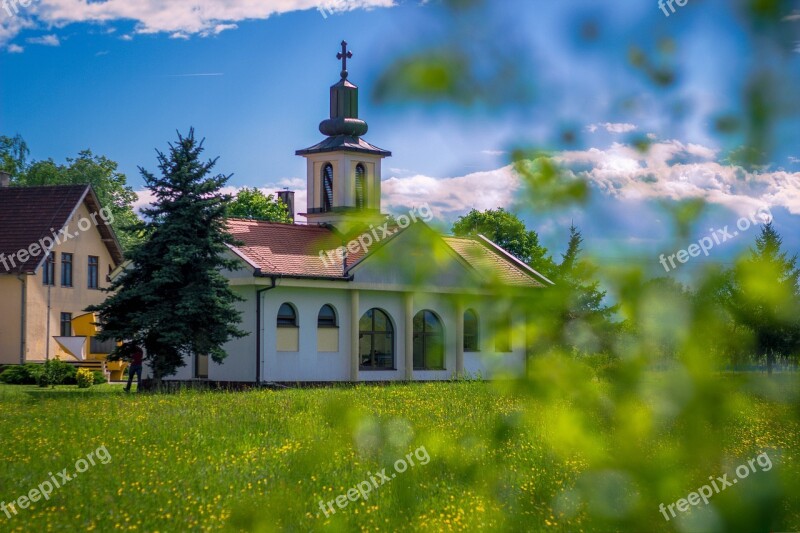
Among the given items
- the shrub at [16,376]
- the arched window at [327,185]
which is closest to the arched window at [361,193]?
the arched window at [327,185]

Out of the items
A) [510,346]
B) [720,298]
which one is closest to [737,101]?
[720,298]

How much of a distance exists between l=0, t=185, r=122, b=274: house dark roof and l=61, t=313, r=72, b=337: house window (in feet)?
13.2

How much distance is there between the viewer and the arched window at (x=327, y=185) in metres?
38.5

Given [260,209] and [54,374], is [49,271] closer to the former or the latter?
[54,374]

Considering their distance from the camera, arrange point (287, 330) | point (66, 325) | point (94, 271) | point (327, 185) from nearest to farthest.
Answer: point (287, 330)
point (327, 185)
point (66, 325)
point (94, 271)

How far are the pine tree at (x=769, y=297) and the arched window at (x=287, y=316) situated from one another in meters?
31.0

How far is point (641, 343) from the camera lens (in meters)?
2.23

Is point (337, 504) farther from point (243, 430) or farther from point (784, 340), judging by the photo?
point (784, 340)

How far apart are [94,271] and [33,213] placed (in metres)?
4.44

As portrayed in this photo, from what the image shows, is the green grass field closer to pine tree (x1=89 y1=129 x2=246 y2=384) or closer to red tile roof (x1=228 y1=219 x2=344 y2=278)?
pine tree (x1=89 y1=129 x2=246 y2=384)

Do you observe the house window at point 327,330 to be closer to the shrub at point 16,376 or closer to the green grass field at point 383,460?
the green grass field at point 383,460

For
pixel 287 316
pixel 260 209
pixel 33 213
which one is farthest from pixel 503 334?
pixel 260 209

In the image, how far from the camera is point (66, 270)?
153ft

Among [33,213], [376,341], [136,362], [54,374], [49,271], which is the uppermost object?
[33,213]
